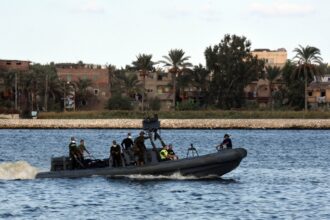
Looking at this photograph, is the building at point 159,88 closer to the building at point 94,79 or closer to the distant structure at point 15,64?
the building at point 94,79

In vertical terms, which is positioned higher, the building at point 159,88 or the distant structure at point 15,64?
the distant structure at point 15,64

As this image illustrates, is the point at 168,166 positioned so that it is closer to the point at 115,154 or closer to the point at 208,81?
the point at 115,154

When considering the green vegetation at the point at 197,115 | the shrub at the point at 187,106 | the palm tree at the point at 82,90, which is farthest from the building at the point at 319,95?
the palm tree at the point at 82,90

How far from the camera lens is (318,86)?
6540 inches

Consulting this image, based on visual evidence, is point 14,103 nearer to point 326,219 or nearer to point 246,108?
point 246,108

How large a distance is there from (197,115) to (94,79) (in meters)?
31.3

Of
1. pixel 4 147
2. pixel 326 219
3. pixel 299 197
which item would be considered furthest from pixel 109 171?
pixel 4 147

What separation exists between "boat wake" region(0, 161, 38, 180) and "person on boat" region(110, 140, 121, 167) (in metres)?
4.28

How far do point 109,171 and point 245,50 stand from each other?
10624 cm

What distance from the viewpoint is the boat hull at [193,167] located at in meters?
46.4

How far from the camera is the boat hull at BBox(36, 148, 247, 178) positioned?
46.4m

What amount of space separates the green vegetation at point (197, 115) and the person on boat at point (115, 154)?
92.8 m

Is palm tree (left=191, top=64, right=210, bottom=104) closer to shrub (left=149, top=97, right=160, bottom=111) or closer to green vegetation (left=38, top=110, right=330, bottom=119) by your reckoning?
shrub (left=149, top=97, right=160, bottom=111)

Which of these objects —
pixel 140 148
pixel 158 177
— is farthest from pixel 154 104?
pixel 140 148
